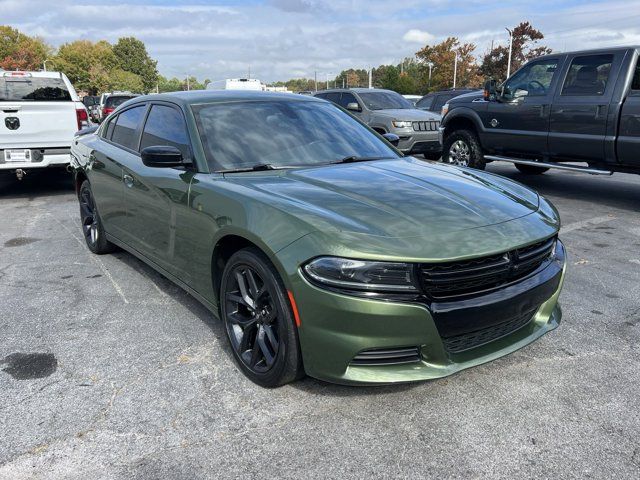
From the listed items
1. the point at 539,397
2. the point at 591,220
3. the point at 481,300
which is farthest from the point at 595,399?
the point at 591,220

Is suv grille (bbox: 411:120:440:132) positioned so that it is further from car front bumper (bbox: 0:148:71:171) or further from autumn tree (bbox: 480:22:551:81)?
autumn tree (bbox: 480:22:551:81)

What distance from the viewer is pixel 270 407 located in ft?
9.04

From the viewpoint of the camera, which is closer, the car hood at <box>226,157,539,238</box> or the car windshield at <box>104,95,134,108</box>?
the car hood at <box>226,157,539,238</box>

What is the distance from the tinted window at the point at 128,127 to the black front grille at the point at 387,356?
291cm

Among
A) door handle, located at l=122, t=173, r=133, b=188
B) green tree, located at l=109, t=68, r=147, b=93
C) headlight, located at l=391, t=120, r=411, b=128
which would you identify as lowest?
door handle, located at l=122, t=173, r=133, b=188

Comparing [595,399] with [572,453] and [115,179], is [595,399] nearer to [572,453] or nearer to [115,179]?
[572,453]

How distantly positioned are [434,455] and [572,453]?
60cm

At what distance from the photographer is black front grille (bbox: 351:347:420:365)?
2.49m

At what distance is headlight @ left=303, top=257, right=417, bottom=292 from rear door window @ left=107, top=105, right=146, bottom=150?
2.69 metres

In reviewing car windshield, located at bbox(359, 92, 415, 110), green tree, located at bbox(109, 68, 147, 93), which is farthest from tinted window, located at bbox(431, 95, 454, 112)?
green tree, located at bbox(109, 68, 147, 93)

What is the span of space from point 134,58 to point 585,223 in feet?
373

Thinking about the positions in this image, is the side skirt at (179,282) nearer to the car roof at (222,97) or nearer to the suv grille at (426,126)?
the car roof at (222,97)

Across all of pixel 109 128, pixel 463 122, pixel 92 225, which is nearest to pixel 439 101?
pixel 463 122

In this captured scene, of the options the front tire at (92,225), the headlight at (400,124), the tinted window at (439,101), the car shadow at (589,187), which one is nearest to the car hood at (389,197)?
the front tire at (92,225)
